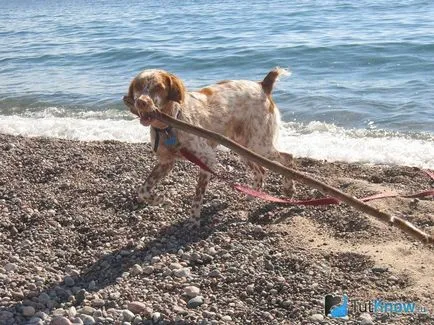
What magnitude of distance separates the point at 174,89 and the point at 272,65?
9998 mm

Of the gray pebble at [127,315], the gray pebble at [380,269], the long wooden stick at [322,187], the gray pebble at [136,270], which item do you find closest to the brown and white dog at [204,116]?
the long wooden stick at [322,187]

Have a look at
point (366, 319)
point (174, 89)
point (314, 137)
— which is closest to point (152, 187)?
point (174, 89)

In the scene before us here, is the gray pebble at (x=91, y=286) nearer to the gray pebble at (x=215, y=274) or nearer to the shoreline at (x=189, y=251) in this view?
the shoreline at (x=189, y=251)

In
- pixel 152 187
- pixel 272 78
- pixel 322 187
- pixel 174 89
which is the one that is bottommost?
pixel 152 187

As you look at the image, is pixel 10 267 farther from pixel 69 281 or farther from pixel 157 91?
pixel 157 91

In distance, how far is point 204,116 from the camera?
5.93m

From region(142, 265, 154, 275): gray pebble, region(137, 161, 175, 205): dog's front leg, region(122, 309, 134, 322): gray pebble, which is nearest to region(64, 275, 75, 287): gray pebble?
region(142, 265, 154, 275): gray pebble

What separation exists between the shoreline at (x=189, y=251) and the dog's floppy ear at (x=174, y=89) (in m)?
1.25

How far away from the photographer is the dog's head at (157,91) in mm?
5176

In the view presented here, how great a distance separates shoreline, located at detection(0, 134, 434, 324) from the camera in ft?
14.5

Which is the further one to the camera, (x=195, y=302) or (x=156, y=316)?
(x=195, y=302)

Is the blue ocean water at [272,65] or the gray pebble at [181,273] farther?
the blue ocean water at [272,65]

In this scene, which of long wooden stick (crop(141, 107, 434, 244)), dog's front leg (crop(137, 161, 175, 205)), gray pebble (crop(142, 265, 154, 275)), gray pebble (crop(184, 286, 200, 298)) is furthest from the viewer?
dog's front leg (crop(137, 161, 175, 205))

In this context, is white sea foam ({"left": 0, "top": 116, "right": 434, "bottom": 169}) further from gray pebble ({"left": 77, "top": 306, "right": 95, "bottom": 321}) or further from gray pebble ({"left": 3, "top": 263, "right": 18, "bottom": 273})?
gray pebble ({"left": 77, "top": 306, "right": 95, "bottom": 321})
